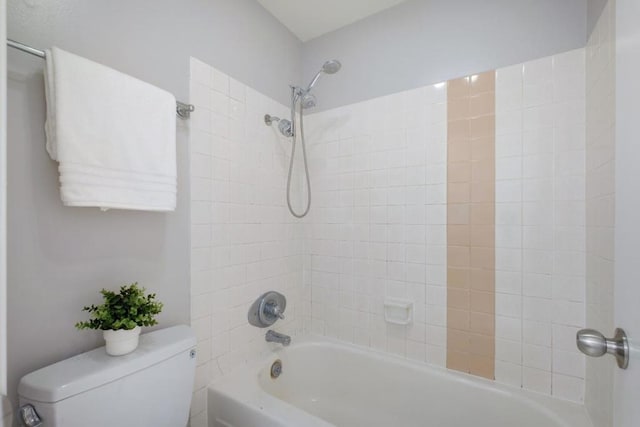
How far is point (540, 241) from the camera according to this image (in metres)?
1.32

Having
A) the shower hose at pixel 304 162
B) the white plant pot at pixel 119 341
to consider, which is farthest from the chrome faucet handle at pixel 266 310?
the white plant pot at pixel 119 341

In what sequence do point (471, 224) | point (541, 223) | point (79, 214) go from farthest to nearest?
1. point (471, 224)
2. point (541, 223)
3. point (79, 214)

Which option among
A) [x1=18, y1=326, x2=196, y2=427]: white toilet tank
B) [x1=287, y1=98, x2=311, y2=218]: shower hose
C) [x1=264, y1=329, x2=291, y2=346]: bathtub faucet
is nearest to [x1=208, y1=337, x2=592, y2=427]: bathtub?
[x1=264, y1=329, x2=291, y2=346]: bathtub faucet

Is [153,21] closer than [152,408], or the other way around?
[152,408]

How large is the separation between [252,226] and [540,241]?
144 cm

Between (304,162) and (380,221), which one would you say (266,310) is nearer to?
(380,221)

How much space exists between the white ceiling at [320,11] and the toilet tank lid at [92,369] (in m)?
1.83

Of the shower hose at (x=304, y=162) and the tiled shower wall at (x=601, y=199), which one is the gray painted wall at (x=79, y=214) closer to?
the shower hose at (x=304, y=162)

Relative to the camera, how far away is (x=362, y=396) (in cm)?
168

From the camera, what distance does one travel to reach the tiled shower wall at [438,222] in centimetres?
128

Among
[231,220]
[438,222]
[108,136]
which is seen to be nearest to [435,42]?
[438,222]

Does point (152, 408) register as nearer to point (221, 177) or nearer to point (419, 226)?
point (221, 177)

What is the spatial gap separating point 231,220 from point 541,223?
1498 mm

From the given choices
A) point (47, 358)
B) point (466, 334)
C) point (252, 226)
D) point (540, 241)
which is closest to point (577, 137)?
point (540, 241)
